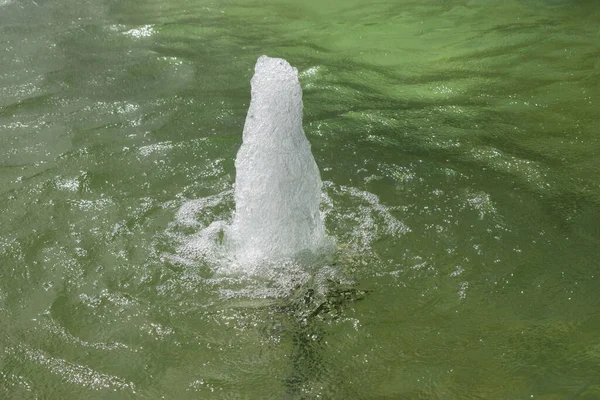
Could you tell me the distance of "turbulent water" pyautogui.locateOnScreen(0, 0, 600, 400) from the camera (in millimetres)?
2789

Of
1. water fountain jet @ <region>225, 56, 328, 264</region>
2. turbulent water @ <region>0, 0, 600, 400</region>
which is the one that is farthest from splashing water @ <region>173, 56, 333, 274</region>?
turbulent water @ <region>0, 0, 600, 400</region>

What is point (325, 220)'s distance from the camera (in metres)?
3.71

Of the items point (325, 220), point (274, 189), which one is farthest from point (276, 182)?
point (325, 220)

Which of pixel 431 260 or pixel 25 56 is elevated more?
pixel 25 56

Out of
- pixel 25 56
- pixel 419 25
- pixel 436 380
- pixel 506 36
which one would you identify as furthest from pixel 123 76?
pixel 436 380

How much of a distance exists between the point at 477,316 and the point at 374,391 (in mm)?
666

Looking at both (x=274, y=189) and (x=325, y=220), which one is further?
(x=325, y=220)

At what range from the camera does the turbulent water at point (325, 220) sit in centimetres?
279

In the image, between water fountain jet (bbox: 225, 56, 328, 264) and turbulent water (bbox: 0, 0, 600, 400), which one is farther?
water fountain jet (bbox: 225, 56, 328, 264)

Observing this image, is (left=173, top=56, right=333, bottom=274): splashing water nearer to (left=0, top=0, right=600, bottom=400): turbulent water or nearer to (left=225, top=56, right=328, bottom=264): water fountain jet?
(left=225, top=56, right=328, bottom=264): water fountain jet

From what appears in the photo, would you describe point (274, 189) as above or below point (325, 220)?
above

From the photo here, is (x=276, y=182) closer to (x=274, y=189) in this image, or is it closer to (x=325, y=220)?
(x=274, y=189)

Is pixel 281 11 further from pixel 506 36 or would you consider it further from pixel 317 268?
pixel 317 268

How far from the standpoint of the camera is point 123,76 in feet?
18.7
